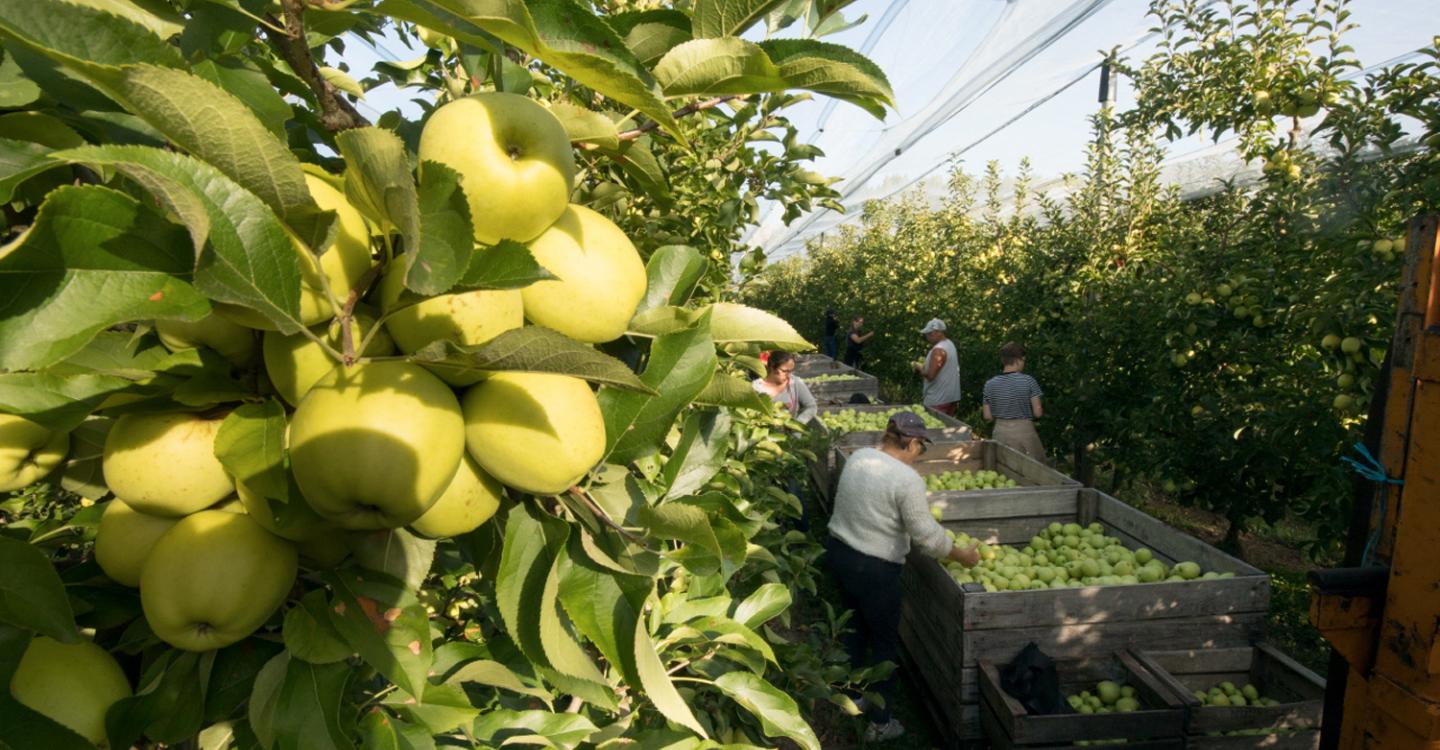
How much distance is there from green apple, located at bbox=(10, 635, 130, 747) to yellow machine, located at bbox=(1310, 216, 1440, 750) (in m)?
2.96

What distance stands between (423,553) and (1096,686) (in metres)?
4.15

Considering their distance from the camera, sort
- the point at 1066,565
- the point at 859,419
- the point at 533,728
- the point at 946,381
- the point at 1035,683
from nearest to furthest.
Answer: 1. the point at 533,728
2. the point at 1035,683
3. the point at 1066,565
4. the point at 946,381
5. the point at 859,419

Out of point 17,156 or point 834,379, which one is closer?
point 17,156

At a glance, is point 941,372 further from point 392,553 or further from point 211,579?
point 211,579

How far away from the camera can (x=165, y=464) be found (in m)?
0.60

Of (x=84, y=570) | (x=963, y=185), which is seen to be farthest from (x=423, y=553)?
(x=963, y=185)

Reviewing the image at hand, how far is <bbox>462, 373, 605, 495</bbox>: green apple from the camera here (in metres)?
0.59

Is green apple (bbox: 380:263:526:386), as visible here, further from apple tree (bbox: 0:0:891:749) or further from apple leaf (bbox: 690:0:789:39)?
apple leaf (bbox: 690:0:789:39)

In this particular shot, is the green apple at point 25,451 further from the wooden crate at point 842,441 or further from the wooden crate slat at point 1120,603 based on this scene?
the wooden crate at point 842,441

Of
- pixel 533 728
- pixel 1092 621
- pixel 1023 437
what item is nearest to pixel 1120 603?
pixel 1092 621

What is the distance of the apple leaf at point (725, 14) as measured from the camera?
66 centimetres

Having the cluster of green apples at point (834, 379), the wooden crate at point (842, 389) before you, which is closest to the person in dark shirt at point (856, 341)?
the cluster of green apples at point (834, 379)

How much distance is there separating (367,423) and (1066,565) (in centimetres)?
498

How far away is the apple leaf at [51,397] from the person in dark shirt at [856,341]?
1431cm
